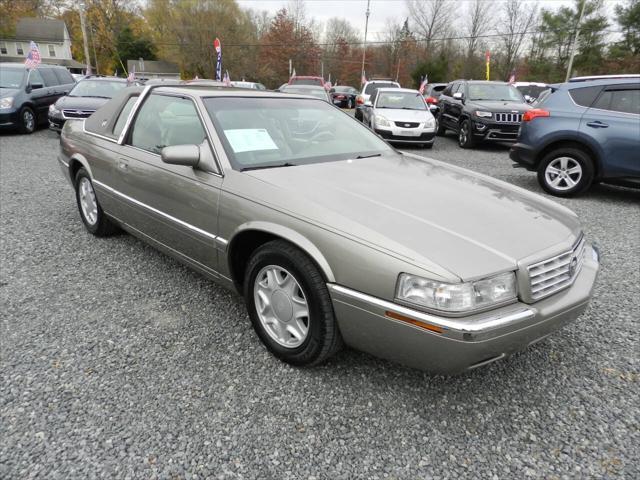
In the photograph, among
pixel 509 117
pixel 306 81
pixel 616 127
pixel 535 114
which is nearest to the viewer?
pixel 616 127

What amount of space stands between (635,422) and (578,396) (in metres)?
0.26

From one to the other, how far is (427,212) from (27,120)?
40.5 feet

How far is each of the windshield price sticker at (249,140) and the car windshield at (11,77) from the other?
11.4 m

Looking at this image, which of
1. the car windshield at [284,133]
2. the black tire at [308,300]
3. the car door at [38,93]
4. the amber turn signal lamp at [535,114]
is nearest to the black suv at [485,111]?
the amber turn signal lamp at [535,114]

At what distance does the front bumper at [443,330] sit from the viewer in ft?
5.88

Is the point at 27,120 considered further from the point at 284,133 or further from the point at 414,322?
the point at 414,322

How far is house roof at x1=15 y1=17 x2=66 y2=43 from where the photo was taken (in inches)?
2347

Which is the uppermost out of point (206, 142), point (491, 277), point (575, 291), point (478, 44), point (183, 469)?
point (478, 44)

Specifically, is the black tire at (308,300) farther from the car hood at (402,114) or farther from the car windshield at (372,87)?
the car windshield at (372,87)

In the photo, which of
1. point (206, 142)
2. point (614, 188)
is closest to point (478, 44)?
point (614, 188)

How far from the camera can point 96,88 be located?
35.6 ft

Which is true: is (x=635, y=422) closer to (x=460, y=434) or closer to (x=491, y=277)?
(x=460, y=434)

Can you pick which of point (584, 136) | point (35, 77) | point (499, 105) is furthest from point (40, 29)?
point (584, 136)

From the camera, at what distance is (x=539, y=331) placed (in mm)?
1995
